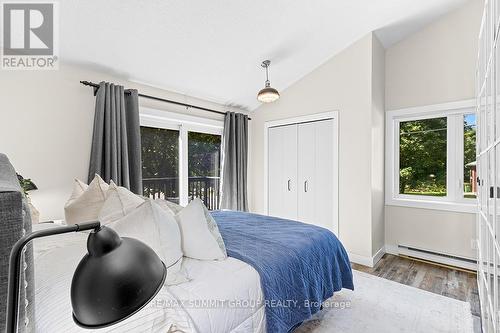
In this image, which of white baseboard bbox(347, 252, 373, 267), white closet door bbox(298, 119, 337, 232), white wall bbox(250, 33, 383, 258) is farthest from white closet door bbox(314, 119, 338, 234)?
white baseboard bbox(347, 252, 373, 267)

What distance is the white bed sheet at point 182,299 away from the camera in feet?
3.09

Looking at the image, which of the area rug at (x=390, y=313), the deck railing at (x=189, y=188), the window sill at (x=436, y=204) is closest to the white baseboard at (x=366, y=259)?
the area rug at (x=390, y=313)

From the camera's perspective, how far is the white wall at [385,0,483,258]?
309 cm

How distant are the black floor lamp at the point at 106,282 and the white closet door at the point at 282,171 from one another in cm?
373

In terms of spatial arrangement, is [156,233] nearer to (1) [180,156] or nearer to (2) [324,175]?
(1) [180,156]

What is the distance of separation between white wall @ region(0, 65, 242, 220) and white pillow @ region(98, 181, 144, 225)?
4.39 feet

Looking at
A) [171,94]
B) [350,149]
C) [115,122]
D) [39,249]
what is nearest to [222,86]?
[171,94]

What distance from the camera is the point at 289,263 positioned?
1663 mm

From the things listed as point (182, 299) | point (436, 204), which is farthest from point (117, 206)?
point (436, 204)

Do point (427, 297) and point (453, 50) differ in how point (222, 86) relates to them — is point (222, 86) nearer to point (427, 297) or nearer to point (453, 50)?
point (453, 50)

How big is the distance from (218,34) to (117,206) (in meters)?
2.06

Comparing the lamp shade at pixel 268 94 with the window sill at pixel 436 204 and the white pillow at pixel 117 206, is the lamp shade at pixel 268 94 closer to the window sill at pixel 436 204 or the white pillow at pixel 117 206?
the white pillow at pixel 117 206

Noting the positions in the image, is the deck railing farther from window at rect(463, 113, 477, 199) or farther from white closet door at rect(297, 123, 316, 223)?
window at rect(463, 113, 477, 199)

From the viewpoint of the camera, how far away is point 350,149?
3457 millimetres
